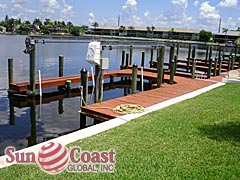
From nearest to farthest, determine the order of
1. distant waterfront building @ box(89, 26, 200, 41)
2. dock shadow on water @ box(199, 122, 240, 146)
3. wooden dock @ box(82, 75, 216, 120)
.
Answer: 1. dock shadow on water @ box(199, 122, 240, 146)
2. wooden dock @ box(82, 75, 216, 120)
3. distant waterfront building @ box(89, 26, 200, 41)

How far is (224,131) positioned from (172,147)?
160cm

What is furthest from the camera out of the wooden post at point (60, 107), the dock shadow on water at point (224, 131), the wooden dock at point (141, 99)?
the wooden post at point (60, 107)

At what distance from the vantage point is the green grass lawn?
421cm

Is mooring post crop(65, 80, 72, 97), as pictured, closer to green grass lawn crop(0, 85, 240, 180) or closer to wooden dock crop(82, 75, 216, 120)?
wooden dock crop(82, 75, 216, 120)

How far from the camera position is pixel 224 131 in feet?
20.2

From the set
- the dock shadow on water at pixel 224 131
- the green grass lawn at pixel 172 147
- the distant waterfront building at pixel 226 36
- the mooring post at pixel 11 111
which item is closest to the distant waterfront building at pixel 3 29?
the distant waterfront building at pixel 226 36

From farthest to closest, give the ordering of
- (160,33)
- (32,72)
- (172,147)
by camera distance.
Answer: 1. (160,33)
2. (32,72)
3. (172,147)

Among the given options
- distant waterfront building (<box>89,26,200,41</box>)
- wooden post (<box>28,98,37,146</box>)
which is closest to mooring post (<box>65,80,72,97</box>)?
wooden post (<box>28,98,37,146</box>)

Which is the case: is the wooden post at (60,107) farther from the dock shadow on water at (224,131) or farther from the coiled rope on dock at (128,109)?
the dock shadow on water at (224,131)

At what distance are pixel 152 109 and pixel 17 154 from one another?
4642 millimetres
